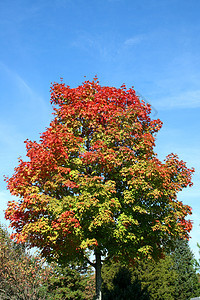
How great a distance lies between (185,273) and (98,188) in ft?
89.0

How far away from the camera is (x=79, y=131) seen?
56.5ft

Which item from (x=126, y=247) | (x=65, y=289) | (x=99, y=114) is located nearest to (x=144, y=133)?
(x=99, y=114)

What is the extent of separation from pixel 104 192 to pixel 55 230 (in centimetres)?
306

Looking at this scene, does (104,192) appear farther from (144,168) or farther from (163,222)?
(163,222)

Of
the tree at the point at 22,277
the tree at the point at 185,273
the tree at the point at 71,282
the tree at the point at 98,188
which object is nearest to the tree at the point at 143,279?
the tree at the point at 71,282

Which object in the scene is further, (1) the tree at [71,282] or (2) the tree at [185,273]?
(2) the tree at [185,273]

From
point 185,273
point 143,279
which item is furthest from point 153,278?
point 185,273

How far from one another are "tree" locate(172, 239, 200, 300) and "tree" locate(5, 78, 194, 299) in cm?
2149

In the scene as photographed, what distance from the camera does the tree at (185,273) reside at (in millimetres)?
34625

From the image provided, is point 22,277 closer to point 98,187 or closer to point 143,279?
point 98,187

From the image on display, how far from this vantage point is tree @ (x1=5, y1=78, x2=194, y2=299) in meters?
14.4

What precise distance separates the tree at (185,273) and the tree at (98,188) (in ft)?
70.5

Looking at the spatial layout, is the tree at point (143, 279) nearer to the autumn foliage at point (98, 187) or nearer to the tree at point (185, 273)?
the tree at point (185, 273)

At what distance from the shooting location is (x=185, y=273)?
35.8 meters
